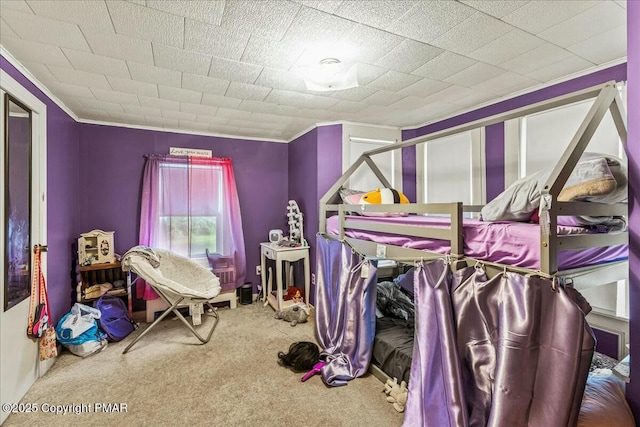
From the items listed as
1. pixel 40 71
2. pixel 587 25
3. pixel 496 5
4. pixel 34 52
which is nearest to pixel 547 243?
pixel 496 5

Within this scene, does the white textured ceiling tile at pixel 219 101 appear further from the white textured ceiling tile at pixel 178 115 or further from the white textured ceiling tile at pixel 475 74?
the white textured ceiling tile at pixel 475 74

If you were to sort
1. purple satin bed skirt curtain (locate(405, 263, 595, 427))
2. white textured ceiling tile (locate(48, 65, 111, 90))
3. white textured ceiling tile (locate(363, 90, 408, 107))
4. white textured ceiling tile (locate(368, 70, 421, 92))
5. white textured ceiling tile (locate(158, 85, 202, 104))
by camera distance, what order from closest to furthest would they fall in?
purple satin bed skirt curtain (locate(405, 263, 595, 427)) < white textured ceiling tile (locate(48, 65, 111, 90)) < white textured ceiling tile (locate(368, 70, 421, 92)) < white textured ceiling tile (locate(158, 85, 202, 104)) < white textured ceiling tile (locate(363, 90, 408, 107))

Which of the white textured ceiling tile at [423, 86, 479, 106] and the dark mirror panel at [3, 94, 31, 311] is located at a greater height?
the white textured ceiling tile at [423, 86, 479, 106]

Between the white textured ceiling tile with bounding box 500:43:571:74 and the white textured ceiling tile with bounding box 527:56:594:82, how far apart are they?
0.19 ft

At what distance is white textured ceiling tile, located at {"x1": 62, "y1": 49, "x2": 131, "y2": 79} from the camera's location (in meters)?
1.91

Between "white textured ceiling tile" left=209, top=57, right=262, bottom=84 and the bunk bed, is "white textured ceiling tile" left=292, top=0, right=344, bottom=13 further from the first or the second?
the bunk bed

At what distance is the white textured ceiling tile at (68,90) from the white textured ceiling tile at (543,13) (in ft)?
10.1

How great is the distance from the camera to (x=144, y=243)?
3.53 meters

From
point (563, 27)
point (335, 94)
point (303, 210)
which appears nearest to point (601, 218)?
point (563, 27)

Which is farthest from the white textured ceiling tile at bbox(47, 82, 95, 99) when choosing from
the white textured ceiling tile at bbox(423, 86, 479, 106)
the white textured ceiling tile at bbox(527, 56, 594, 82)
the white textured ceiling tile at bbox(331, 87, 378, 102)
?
the white textured ceiling tile at bbox(527, 56, 594, 82)

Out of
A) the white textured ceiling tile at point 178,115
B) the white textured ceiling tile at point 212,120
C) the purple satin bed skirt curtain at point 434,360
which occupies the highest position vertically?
the white textured ceiling tile at point 212,120

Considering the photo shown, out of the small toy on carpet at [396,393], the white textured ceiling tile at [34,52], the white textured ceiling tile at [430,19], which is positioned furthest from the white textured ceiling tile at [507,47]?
the white textured ceiling tile at [34,52]

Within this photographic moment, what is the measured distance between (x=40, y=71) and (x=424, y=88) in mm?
2890

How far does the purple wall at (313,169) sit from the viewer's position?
3.56 metres
